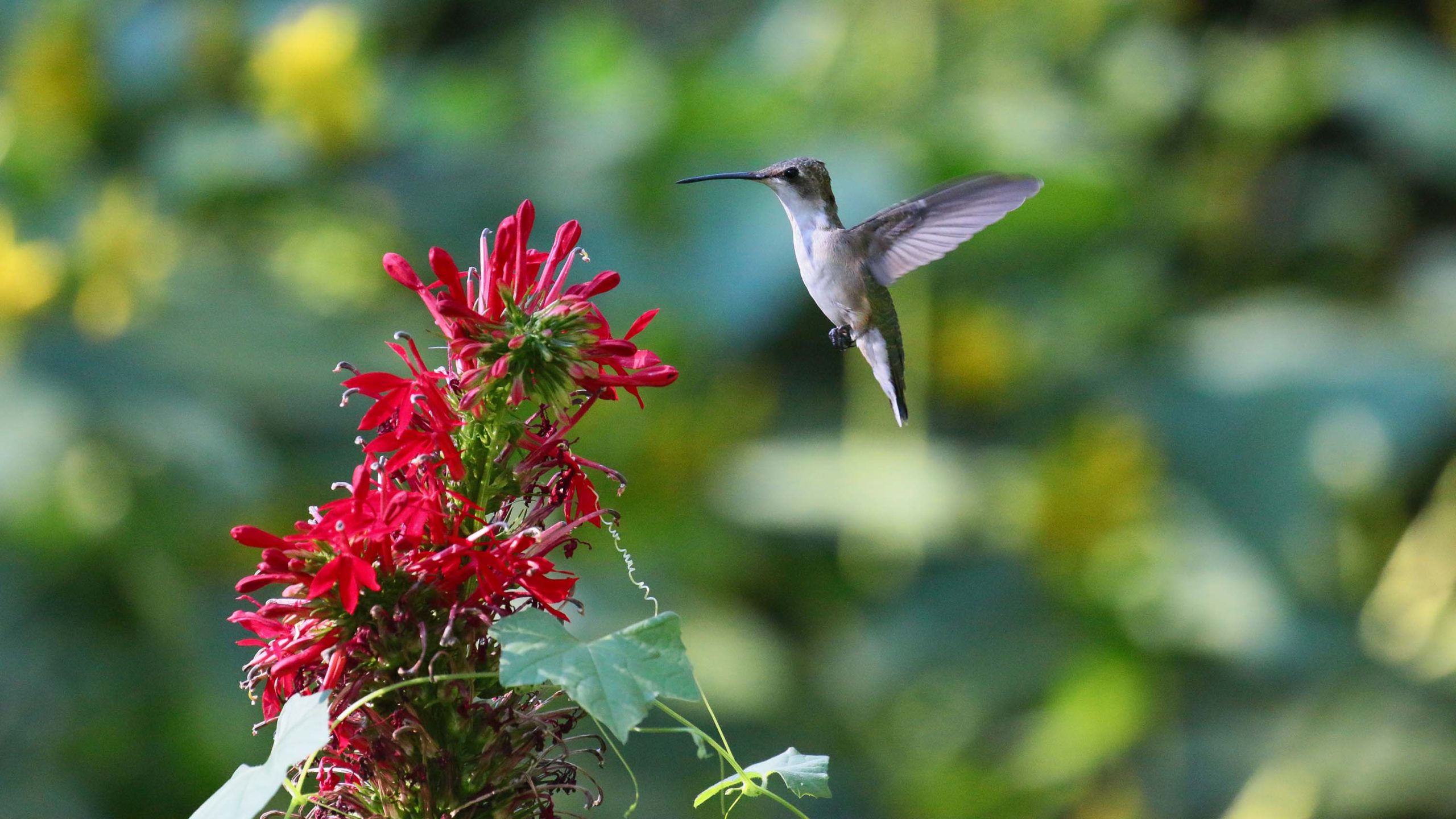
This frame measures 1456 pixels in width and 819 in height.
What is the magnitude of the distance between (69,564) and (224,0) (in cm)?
163

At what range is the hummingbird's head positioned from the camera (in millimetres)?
1350

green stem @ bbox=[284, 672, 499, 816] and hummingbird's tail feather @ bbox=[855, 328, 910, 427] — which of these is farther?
hummingbird's tail feather @ bbox=[855, 328, 910, 427]

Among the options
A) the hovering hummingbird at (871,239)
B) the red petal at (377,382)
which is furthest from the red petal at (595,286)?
the hovering hummingbird at (871,239)

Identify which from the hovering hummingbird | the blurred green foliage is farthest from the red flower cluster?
the blurred green foliage

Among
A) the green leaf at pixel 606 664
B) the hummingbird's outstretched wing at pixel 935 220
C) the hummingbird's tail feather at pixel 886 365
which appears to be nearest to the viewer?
the green leaf at pixel 606 664

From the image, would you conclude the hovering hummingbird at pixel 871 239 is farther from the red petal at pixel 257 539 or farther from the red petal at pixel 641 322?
the red petal at pixel 257 539

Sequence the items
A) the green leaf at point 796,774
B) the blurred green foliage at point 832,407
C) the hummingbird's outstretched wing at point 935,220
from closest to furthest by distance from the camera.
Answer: the green leaf at point 796,774, the hummingbird's outstretched wing at point 935,220, the blurred green foliage at point 832,407

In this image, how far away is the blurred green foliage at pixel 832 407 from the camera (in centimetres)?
303

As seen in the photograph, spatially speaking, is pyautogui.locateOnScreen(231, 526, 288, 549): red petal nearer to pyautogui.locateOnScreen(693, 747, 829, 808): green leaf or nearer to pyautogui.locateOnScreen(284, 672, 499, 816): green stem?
pyautogui.locateOnScreen(284, 672, 499, 816): green stem

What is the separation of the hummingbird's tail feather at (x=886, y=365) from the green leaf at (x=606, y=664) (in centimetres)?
66

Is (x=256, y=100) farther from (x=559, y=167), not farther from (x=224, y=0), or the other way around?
(x=559, y=167)

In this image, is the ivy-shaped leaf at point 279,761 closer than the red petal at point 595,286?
Yes

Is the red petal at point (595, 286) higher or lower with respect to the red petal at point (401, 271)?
lower

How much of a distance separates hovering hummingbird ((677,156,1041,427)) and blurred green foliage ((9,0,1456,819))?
1.55 meters
